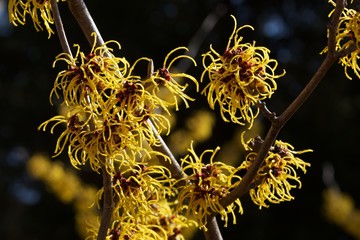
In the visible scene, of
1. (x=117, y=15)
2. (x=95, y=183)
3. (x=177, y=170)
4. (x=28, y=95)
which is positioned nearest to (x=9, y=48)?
(x=28, y=95)

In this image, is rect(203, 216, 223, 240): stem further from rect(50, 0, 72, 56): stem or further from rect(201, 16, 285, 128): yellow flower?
rect(50, 0, 72, 56): stem

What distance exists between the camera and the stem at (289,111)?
4.31 feet

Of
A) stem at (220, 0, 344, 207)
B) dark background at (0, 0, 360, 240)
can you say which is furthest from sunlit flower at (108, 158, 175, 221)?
dark background at (0, 0, 360, 240)

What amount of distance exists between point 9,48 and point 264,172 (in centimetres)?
919

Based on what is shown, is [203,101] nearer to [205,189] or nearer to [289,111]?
[205,189]

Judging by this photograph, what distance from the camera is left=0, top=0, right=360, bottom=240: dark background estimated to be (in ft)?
26.4

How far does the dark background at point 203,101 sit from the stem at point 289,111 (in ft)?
20.0

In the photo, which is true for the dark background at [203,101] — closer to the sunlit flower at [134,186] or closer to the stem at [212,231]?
the stem at [212,231]

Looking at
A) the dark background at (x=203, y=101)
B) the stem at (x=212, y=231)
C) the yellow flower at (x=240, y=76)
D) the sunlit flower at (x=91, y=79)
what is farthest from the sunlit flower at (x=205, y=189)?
the dark background at (x=203, y=101)

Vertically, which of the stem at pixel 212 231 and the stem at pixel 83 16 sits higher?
the stem at pixel 83 16

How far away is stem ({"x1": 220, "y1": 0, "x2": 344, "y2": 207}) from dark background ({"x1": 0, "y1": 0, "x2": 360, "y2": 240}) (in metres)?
6.11

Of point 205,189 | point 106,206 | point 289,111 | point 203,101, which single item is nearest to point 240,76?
point 289,111

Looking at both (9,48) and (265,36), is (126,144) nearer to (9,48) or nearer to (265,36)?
(265,36)

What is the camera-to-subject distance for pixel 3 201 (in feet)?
32.6
